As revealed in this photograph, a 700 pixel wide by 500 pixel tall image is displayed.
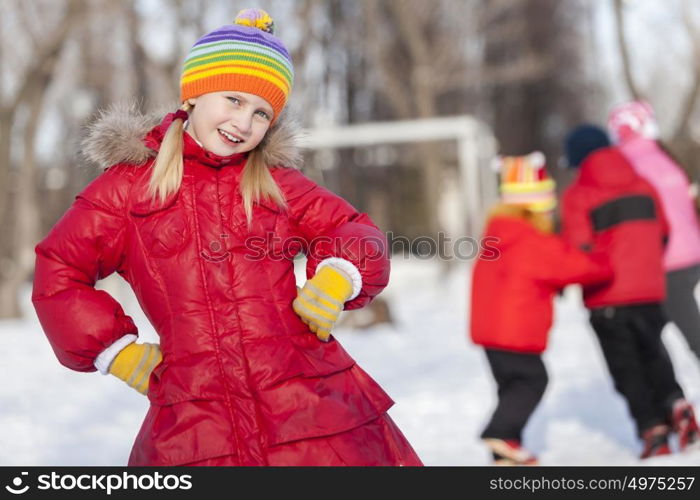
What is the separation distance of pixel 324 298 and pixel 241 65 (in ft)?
2.18

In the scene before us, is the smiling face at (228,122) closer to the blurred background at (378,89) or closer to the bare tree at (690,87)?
the blurred background at (378,89)

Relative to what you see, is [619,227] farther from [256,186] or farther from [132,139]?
[132,139]

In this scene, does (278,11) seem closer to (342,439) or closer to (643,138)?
(643,138)

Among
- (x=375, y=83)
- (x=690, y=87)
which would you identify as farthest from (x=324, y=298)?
(x=375, y=83)

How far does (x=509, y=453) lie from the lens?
14.9 feet

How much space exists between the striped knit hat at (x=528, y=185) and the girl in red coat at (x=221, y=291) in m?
2.42

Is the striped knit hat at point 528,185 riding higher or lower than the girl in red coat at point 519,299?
higher

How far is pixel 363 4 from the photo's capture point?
20203 millimetres

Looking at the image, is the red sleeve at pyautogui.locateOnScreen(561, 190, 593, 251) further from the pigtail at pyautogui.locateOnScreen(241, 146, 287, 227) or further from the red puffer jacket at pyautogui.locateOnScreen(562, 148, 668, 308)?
the pigtail at pyautogui.locateOnScreen(241, 146, 287, 227)

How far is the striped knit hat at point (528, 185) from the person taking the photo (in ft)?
15.6

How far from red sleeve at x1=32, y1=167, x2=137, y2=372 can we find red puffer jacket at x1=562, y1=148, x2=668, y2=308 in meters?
3.05

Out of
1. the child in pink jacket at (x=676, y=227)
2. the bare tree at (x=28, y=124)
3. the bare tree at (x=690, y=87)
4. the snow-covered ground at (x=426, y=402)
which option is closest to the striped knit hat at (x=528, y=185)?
the child in pink jacket at (x=676, y=227)

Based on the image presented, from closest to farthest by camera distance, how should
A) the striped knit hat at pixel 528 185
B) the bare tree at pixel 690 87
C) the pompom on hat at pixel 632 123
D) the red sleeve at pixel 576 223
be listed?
the striped knit hat at pixel 528 185 → the red sleeve at pixel 576 223 → the pompom on hat at pixel 632 123 → the bare tree at pixel 690 87

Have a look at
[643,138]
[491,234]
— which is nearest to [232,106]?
[491,234]
